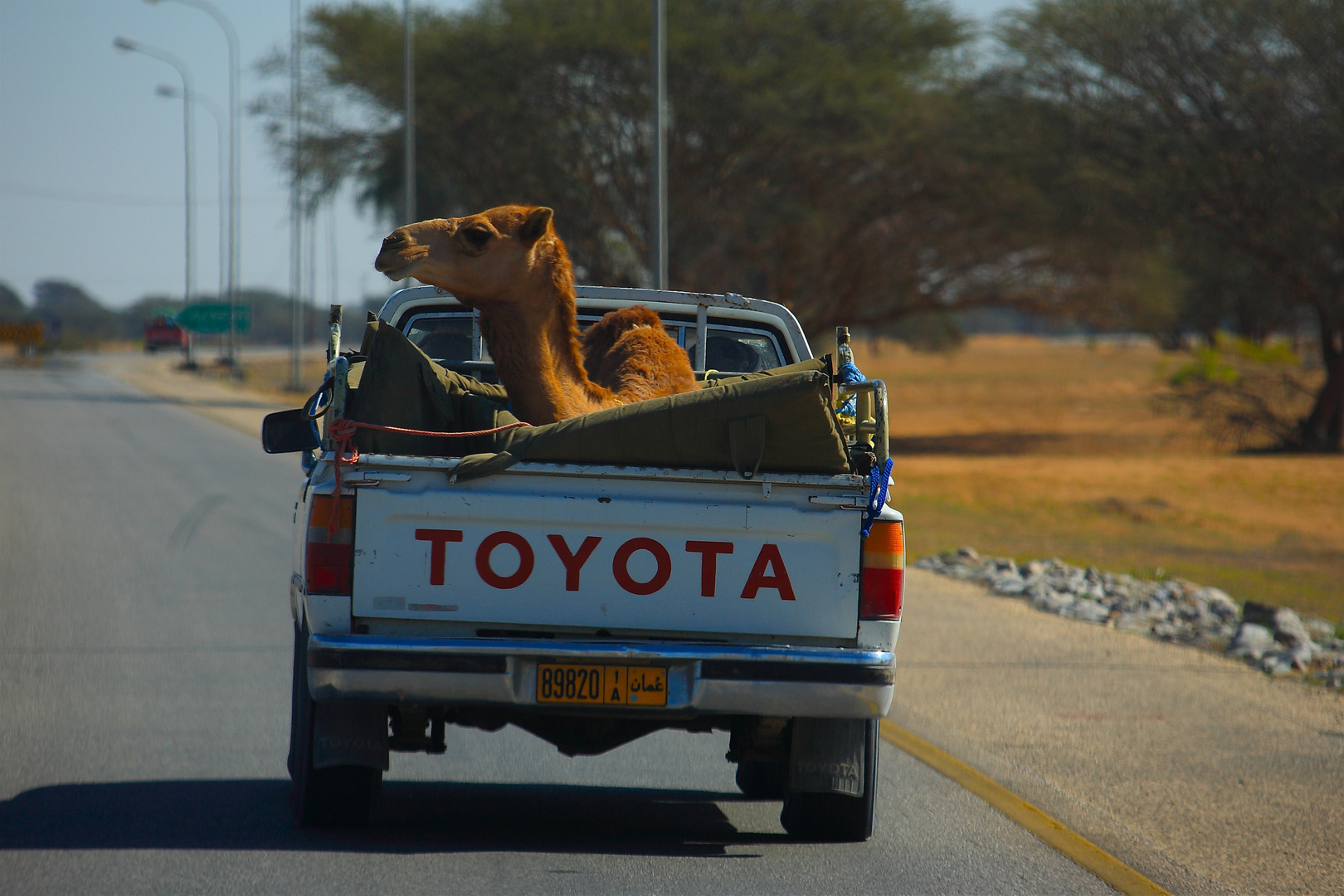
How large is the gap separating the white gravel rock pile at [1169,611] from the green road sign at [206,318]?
22.9ft

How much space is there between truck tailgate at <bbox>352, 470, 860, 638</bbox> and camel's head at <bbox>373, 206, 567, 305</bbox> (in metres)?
1.38

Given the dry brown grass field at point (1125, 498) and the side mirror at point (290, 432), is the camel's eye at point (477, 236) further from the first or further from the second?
the dry brown grass field at point (1125, 498)

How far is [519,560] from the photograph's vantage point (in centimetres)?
481

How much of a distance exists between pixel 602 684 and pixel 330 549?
98cm

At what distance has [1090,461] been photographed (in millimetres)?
27562

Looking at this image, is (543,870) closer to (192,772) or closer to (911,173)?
→ (192,772)

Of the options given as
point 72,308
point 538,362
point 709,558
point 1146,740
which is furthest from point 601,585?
point 72,308

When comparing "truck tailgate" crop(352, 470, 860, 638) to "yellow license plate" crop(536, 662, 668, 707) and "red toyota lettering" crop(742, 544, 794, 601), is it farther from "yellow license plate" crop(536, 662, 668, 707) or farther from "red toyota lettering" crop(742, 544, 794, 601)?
"yellow license plate" crop(536, 662, 668, 707)

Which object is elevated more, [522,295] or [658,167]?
[658,167]

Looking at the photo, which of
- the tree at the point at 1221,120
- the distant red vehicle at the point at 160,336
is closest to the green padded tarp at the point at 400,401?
the distant red vehicle at the point at 160,336

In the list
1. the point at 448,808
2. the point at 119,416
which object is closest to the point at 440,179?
the point at 119,416

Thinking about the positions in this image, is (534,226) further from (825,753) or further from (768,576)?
(825,753)

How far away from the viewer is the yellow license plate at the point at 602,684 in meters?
4.76

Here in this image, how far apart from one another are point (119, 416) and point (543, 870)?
31.2 m
